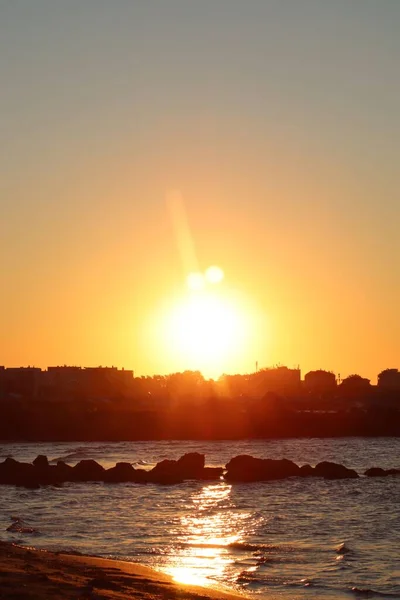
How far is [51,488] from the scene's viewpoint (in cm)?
4453

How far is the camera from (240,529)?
30.3 meters

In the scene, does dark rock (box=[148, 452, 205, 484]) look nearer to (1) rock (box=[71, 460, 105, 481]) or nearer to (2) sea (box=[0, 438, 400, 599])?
(2) sea (box=[0, 438, 400, 599])

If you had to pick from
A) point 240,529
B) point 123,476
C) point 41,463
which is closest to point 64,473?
point 41,463

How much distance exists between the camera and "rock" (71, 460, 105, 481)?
163 ft

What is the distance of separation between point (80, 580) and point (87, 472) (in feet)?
110

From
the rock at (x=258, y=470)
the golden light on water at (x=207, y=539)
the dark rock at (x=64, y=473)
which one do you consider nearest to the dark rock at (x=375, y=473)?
the rock at (x=258, y=470)

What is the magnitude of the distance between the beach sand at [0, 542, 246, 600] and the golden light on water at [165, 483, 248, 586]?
1.16 m

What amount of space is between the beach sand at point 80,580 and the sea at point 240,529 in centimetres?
129

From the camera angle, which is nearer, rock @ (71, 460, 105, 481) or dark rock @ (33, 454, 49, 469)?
dark rock @ (33, 454, 49, 469)

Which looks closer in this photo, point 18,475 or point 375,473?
point 18,475

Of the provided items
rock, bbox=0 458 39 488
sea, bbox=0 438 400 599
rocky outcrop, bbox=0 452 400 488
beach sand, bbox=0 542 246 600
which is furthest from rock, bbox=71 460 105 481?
beach sand, bbox=0 542 246 600

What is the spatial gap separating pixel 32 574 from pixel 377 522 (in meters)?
19.2

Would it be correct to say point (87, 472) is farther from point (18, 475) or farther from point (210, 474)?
point (210, 474)

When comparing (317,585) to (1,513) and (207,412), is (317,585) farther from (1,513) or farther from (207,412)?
(207,412)
